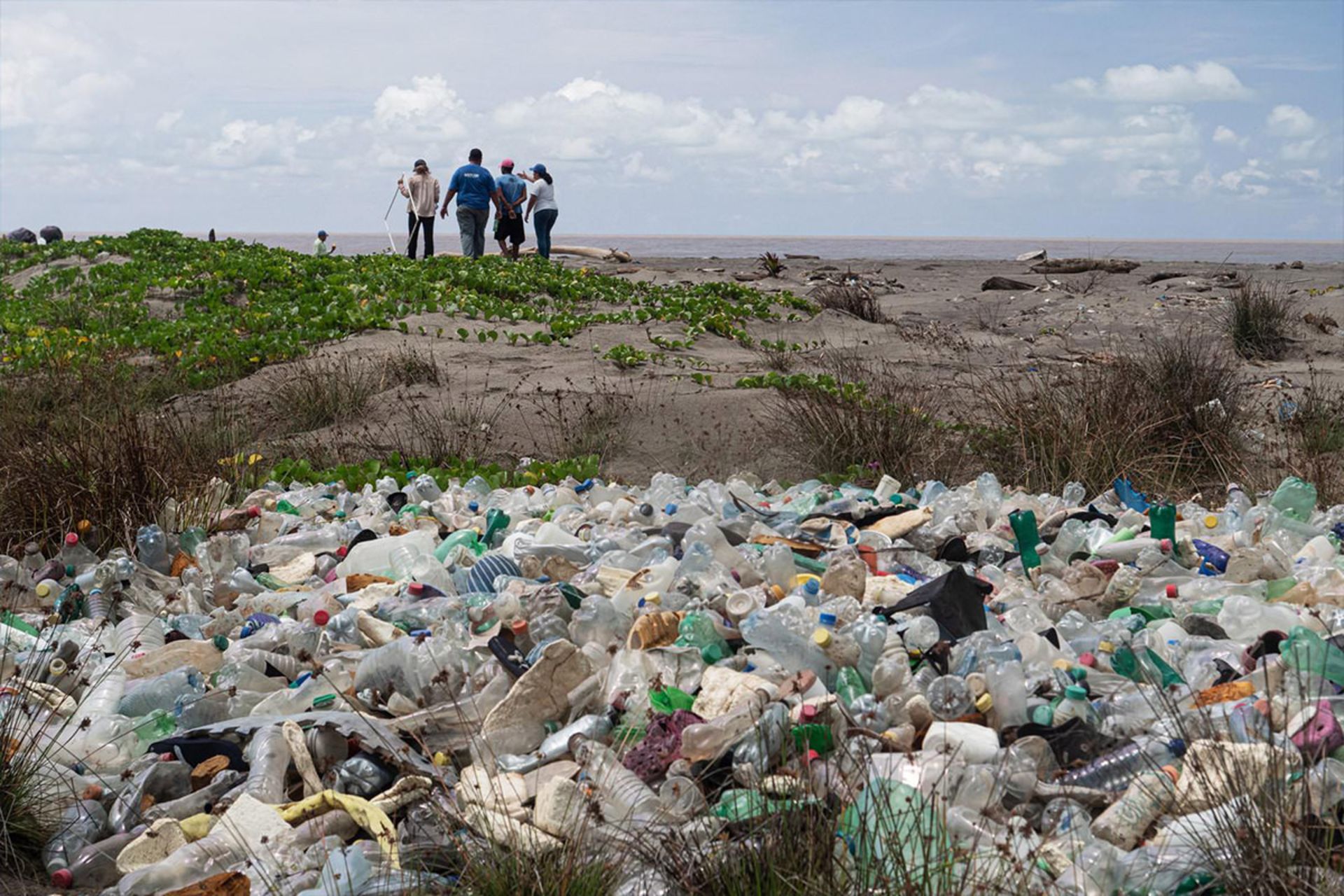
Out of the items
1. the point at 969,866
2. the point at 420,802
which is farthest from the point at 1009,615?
the point at 420,802

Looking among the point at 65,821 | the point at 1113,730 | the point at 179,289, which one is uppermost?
the point at 179,289

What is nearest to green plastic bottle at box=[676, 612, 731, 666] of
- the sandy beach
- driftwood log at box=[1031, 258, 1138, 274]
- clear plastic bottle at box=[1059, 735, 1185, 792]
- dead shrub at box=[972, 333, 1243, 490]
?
clear plastic bottle at box=[1059, 735, 1185, 792]

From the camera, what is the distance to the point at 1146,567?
13.4ft

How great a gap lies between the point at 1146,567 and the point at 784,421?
340 cm

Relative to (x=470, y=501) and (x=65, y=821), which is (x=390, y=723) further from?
(x=470, y=501)

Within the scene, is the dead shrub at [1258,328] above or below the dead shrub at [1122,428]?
above

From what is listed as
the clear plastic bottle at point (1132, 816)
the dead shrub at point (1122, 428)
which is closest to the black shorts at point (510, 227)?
the dead shrub at point (1122, 428)

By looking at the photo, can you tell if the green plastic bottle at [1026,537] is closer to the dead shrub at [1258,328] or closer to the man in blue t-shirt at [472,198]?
the dead shrub at [1258,328]

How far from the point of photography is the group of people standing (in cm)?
1683

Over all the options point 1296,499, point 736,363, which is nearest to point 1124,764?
point 1296,499

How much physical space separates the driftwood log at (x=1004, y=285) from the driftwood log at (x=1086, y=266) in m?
2.08

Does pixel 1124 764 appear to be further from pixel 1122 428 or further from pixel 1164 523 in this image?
pixel 1122 428

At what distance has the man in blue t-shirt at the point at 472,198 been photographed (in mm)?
16766

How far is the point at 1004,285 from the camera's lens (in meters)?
17.9
